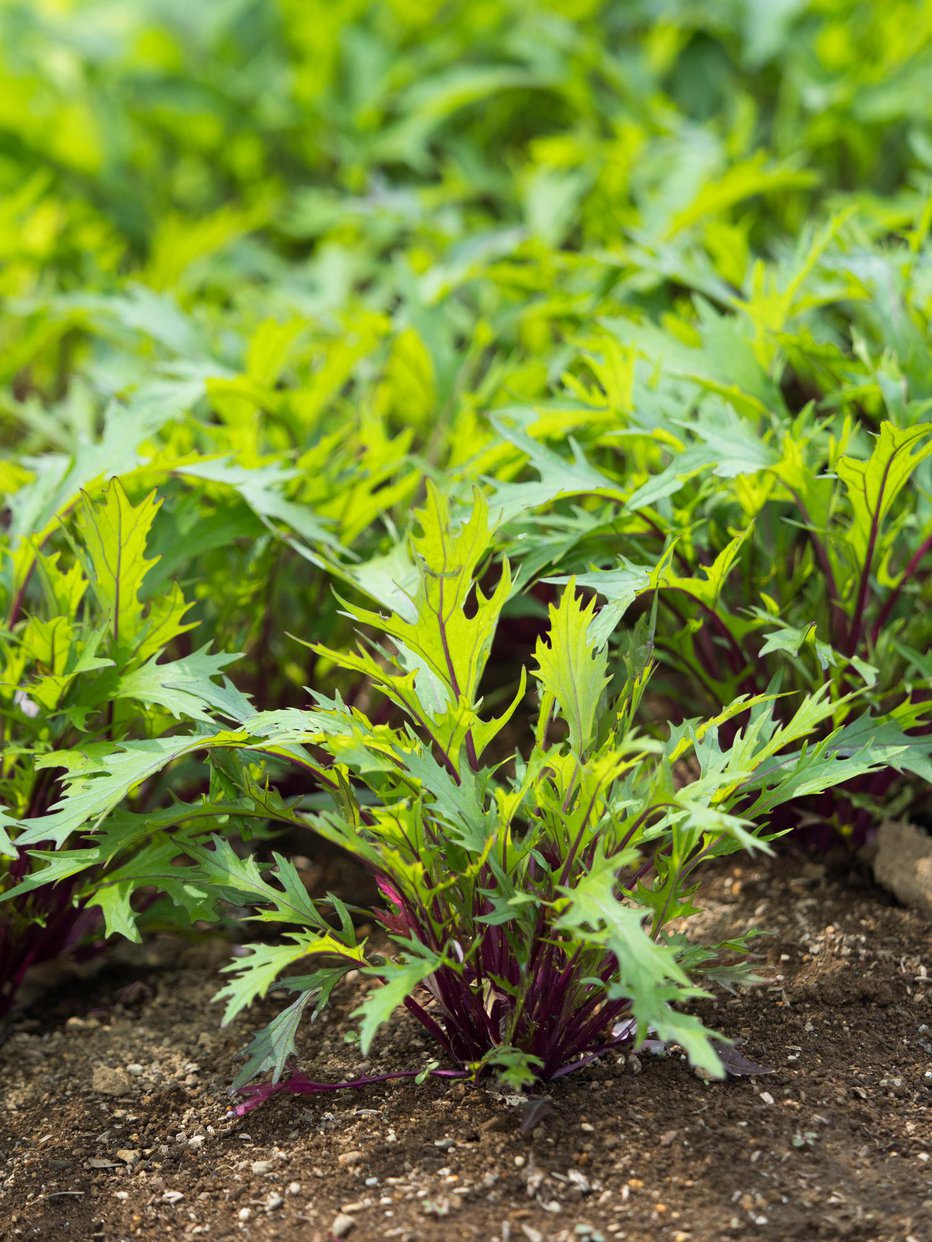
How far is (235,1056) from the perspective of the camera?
5.32ft

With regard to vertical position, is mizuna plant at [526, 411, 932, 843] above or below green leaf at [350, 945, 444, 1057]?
above

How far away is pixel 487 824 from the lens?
144 centimetres

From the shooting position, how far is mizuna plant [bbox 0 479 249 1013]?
1604 mm

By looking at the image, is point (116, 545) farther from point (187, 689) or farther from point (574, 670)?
point (574, 670)

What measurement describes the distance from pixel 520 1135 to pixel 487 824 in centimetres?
36

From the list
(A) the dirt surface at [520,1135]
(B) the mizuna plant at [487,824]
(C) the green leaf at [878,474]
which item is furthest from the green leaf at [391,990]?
(C) the green leaf at [878,474]

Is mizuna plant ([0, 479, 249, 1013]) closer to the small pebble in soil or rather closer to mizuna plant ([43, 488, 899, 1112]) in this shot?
mizuna plant ([43, 488, 899, 1112])

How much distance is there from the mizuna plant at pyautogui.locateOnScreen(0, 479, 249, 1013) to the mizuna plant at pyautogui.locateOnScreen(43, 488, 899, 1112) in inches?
3.0

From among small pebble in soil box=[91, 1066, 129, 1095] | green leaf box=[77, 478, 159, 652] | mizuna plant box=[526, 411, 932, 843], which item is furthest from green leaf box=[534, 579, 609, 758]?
small pebble in soil box=[91, 1066, 129, 1095]

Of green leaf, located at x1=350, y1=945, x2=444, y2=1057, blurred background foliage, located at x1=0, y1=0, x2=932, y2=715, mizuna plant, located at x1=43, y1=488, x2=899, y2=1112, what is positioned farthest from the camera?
blurred background foliage, located at x1=0, y1=0, x2=932, y2=715

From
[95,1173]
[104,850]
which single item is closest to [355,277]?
[104,850]

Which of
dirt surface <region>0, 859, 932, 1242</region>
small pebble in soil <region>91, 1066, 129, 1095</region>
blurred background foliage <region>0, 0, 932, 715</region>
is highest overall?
blurred background foliage <region>0, 0, 932, 715</region>

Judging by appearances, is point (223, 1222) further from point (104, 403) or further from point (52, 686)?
point (104, 403)

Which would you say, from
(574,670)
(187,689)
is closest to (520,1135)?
(574,670)
